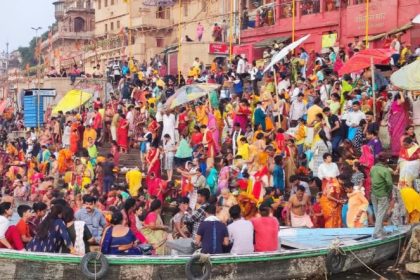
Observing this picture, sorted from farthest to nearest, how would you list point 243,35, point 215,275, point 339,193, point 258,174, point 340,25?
point 243,35, point 340,25, point 258,174, point 339,193, point 215,275

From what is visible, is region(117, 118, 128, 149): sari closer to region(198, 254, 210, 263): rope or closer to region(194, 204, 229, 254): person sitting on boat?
region(194, 204, 229, 254): person sitting on boat

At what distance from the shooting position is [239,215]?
31.6 feet

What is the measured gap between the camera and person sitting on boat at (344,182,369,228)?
11.3 meters

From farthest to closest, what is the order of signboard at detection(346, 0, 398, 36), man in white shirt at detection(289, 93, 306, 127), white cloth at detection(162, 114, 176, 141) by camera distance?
signboard at detection(346, 0, 398, 36)
white cloth at detection(162, 114, 176, 141)
man in white shirt at detection(289, 93, 306, 127)

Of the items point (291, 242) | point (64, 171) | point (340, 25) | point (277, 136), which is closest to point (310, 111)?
point (277, 136)

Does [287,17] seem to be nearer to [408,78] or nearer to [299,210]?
[408,78]

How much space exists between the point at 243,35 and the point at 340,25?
6913 millimetres

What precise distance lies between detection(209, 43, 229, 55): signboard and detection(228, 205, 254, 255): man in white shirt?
21775mm

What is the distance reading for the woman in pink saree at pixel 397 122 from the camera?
13633 mm

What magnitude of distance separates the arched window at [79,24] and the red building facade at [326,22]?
3865cm

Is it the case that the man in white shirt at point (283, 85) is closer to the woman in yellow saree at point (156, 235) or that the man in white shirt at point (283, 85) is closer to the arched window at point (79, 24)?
the woman in yellow saree at point (156, 235)

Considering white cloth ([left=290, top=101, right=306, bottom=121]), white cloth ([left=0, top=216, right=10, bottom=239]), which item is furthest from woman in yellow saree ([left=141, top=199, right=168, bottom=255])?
white cloth ([left=290, top=101, right=306, bottom=121])

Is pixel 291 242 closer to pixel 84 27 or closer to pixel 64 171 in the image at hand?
pixel 64 171

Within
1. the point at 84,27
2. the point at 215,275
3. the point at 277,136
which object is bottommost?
the point at 215,275
